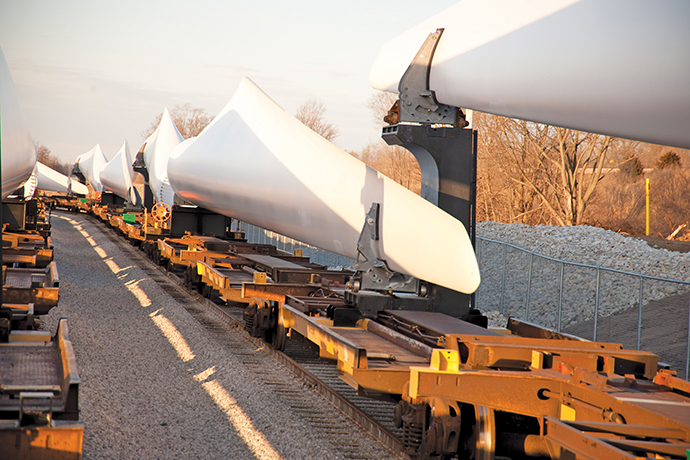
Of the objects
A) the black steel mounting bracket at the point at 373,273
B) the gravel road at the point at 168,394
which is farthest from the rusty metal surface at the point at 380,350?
the gravel road at the point at 168,394

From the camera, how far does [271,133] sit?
34.0ft

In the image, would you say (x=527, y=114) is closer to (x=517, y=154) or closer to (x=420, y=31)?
(x=420, y=31)

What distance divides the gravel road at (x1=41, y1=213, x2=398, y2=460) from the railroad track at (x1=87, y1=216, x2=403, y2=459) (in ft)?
0.43

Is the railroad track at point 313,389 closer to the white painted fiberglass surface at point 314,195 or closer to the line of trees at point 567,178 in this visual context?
the white painted fiberglass surface at point 314,195

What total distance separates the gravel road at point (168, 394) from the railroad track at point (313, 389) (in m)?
0.13

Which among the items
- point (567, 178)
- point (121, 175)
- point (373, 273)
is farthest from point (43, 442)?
point (121, 175)

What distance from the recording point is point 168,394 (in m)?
7.74

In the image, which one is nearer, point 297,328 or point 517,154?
point 297,328

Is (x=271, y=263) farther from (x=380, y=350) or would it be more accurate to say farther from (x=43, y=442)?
(x=43, y=442)

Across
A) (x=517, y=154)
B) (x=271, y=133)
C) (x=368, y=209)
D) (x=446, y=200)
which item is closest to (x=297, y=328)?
(x=368, y=209)

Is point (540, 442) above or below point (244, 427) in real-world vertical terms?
above

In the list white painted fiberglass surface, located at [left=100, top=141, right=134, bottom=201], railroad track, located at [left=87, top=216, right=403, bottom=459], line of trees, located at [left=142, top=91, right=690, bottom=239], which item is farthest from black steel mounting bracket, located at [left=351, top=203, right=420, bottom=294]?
white painted fiberglass surface, located at [left=100, top=141, right=134, bottom=201]

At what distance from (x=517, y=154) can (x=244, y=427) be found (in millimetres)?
26464

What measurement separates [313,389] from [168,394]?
170cm
